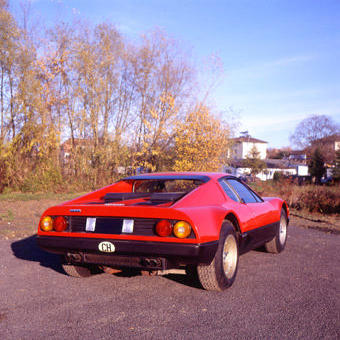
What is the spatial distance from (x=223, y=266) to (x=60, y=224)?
1.78m

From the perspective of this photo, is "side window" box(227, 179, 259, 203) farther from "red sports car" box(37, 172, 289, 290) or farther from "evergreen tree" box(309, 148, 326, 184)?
"evergreen tree" box(309, 148, 326, 184)

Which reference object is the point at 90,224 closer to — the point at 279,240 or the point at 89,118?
the point at 279,240

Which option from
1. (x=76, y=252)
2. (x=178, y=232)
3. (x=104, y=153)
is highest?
(x=104, y=153)

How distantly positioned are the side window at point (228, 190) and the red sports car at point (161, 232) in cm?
2

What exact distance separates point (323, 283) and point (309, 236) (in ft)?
12.0

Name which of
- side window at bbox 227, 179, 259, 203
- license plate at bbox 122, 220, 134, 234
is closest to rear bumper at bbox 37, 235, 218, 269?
license plate at bbox 122, 220, 134, 234

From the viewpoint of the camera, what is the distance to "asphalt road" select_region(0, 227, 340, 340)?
9.55 feet

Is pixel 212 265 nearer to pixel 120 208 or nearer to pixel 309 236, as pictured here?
pixel 120 208

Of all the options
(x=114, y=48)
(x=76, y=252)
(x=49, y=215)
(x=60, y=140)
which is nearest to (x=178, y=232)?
(x=76, y=252)

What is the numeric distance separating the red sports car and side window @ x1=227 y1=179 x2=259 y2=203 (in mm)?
283

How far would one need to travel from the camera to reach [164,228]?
347 centimetres

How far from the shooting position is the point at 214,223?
374cm

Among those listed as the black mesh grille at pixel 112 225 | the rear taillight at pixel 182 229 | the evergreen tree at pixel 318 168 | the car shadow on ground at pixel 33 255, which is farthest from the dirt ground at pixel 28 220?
the evergreen tree at pixel 318 168

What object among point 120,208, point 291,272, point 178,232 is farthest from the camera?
point 291,272
